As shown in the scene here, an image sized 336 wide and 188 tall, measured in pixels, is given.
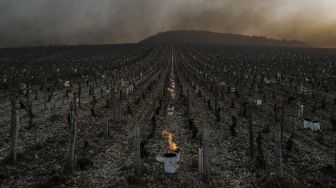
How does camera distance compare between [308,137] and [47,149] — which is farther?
[308,137]

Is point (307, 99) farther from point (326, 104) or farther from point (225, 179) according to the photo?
point (225, 179)

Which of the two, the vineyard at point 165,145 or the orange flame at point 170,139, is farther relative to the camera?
the orange flame at point 170,139

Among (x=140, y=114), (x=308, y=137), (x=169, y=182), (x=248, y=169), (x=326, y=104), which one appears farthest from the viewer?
(x=326, y=104)

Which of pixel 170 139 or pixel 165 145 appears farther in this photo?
pixel 170 139

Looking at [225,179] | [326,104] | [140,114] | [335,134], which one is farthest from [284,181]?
[326,104]

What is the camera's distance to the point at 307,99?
41.5 meters

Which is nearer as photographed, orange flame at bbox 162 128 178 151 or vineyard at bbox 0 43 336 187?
vineyard at bbox 0 43 336 187

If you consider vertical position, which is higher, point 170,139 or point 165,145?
point 170,139

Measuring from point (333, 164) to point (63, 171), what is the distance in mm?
13952

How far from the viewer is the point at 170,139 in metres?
23.3

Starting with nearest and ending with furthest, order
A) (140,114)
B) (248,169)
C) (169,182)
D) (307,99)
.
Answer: (169,182)
(248,169)
(140,114)
(307,99)

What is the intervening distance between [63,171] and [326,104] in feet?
99.0

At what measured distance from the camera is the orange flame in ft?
70.3

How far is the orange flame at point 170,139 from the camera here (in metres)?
21.4
